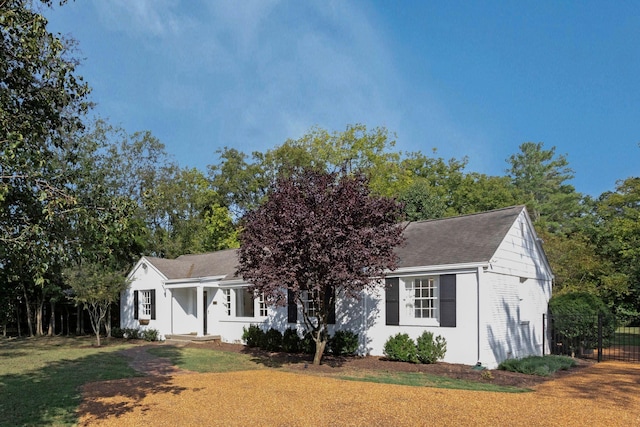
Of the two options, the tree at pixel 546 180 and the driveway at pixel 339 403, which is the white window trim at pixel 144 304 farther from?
the tree at pixel 546 180

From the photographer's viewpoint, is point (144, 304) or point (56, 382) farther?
point (144, 304)

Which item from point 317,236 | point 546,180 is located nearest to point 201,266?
point 317,236

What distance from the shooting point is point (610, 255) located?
30125mm

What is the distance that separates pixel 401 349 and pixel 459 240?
3.83m

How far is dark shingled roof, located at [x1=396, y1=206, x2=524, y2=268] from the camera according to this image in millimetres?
13510

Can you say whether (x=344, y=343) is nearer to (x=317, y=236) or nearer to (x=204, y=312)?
(x=317, y=236)

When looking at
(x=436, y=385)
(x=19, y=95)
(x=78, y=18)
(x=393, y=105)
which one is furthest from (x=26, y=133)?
(x=393, y=105)

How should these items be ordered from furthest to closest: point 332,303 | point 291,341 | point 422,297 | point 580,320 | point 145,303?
1. point 145,303
2. point 291,341
3. point 580,320
4. point 422,297
5. point 332,303

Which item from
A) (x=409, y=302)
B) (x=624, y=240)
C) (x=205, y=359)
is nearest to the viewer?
(x=409, y=302)

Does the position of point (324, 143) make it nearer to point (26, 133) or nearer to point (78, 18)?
point (78, 18)

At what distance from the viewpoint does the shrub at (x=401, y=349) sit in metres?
13.5

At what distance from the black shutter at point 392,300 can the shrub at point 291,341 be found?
12.6 ft

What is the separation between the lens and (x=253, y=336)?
18.5 m

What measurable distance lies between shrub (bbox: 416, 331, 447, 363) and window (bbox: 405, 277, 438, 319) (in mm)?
762
